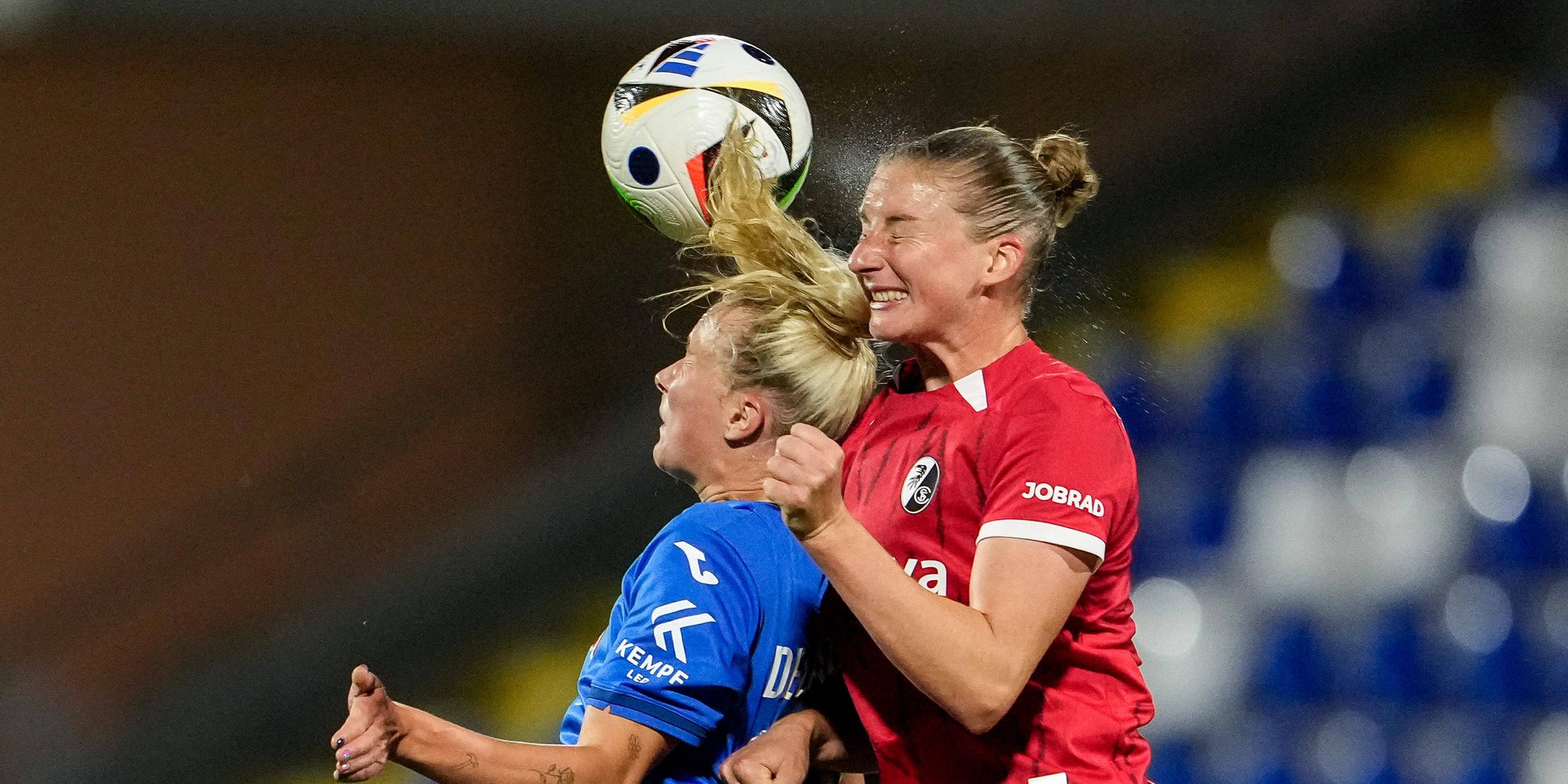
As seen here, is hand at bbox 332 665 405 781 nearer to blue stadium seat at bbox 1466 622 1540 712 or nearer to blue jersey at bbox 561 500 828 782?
blue jersey at bbox 561 500 828 782

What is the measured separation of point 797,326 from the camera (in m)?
1.79

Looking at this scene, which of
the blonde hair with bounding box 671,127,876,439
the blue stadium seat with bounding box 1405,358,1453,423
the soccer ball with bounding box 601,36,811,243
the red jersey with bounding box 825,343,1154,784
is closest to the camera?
the red jersey with bounding box 825,343,1154,784

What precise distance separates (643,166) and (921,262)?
1.99 ft

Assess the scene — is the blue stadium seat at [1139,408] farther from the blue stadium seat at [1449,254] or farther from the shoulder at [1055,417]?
the shoulder at [1055,417]

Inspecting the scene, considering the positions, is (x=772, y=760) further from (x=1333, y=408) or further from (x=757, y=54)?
(x=1333, y=408)

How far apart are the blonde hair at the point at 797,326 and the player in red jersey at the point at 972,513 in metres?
0.10

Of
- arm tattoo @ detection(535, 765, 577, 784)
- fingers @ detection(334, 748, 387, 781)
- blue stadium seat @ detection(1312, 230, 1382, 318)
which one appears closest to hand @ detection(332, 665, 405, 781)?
fingers @ detection(334, 748, 387, 781)

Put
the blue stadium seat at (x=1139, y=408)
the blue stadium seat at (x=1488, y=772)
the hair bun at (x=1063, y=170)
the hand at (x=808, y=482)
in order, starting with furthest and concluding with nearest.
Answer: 1. the blue stadium seat at (x=1139, y=408)
2. the blue stadium seat at (x=1488, y=772)
3. the hair bun at (x=1063, y=170)
4. the hand at (x=808, y=482)

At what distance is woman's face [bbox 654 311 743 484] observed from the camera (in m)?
1.79

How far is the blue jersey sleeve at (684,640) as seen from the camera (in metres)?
1.56

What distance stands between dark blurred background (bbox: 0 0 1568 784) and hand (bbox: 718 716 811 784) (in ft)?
7.04

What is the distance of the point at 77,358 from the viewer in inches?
198

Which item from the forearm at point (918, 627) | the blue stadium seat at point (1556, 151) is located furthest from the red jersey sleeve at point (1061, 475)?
the blue stadium seat at point (1556, 151)

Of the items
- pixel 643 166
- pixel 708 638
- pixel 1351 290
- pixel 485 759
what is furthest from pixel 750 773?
pixel 1351 290
